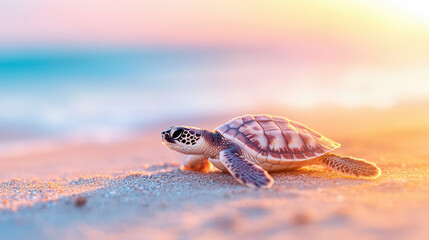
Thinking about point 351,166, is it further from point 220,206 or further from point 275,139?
point 220,206

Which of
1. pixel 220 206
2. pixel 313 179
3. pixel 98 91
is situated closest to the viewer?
pixel 220 206

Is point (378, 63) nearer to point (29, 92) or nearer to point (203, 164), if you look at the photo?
point (29, 92)

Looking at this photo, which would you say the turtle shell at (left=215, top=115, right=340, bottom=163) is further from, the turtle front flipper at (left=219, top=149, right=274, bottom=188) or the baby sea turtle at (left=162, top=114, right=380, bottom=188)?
the turtle front flipper at (left=219, top=149, right=274, bottom=188)

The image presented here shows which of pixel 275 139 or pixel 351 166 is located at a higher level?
pixel 275 139

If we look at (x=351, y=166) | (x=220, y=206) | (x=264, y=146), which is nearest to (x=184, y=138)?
(x=264, y=146)

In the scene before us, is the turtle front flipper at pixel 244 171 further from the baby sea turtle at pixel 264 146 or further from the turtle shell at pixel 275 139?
the turtle shell at pixel 275 139

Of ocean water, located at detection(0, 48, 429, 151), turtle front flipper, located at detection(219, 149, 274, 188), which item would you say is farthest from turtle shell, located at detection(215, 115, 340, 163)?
ocean water, located at detection(0, 48, 429, 151)

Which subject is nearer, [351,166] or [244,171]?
[244,171]
